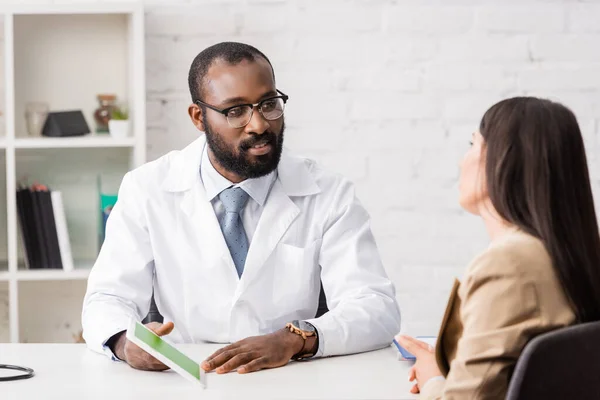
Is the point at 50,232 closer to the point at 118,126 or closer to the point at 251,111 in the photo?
the point at 118,126

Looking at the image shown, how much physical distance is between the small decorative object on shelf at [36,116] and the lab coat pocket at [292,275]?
4.11 ft

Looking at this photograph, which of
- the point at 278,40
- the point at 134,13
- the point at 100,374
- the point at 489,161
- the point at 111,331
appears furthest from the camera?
the point at 278,40

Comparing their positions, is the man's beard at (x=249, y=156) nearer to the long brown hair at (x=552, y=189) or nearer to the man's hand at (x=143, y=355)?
the man's hand at (x=143, y=355)

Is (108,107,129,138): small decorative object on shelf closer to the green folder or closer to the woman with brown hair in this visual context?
the green folder

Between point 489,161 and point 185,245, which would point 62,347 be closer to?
point 185,245

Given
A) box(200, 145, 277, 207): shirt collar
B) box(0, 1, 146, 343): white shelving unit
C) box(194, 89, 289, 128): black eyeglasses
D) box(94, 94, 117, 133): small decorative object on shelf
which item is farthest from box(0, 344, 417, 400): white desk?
box(94, 94, 117, 133): small decorative object on shelf

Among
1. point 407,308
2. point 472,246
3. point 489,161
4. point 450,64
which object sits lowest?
point 407,308

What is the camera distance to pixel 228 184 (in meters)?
2.12

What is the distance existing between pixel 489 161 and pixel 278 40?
1.86 metres

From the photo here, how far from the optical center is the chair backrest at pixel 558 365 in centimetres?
110

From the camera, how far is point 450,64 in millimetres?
3084

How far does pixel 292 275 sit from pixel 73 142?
113 cm

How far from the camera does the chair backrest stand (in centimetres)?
110

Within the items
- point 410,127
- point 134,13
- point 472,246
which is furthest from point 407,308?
point 134,13
